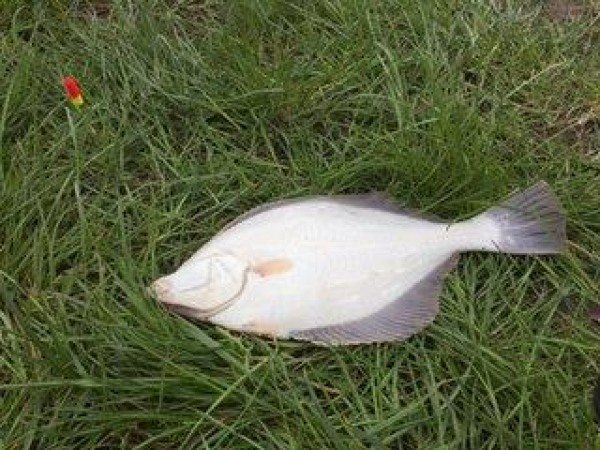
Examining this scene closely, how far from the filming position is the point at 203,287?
2330 millimetres

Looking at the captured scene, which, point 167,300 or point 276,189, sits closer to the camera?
point 167,300

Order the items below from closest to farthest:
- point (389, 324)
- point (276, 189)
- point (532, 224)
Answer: point (389, 324) → point (532, 224) → point (276, 189)

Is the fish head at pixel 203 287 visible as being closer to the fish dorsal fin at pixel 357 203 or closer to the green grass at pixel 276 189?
the green grass at pixel 276 189

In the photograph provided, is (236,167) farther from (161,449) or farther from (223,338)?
(161,449)

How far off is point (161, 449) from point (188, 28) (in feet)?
4.56

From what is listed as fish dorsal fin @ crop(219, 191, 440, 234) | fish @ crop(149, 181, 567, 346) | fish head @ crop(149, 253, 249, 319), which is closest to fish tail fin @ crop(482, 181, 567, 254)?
fish @ crop(149, 181, 567, 346)

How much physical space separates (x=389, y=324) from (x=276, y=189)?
0.53m

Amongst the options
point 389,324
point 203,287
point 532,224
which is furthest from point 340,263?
point 532,224

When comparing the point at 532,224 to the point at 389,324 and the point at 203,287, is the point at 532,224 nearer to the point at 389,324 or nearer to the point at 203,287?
the point at 389,324

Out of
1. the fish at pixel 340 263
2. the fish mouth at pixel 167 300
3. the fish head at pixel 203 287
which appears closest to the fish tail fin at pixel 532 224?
the fish at pixel 340 263

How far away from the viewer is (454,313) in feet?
7.80

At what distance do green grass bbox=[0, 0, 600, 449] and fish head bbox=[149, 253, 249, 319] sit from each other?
40mm

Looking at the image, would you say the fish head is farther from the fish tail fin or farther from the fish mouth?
the fish tail fin

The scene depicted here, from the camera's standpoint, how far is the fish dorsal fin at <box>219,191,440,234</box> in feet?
8.20
